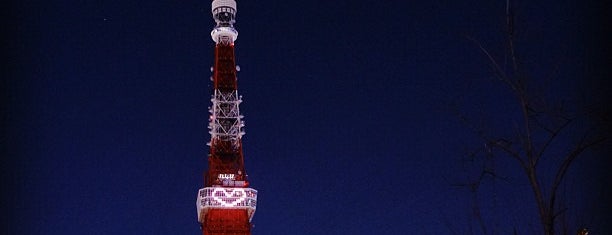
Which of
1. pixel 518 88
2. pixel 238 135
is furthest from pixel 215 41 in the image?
pixel 518 88

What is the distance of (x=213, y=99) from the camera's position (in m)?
43.3

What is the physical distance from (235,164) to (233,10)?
7748 mm

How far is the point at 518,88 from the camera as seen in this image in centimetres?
556

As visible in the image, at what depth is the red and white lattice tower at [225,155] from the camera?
42.1 metres

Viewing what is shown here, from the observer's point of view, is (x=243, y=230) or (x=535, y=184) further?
(x=243, y=230)

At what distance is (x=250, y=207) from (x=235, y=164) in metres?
2.27

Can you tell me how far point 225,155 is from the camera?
42906mm

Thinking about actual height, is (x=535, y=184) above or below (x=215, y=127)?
below

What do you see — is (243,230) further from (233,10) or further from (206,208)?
(233,10)

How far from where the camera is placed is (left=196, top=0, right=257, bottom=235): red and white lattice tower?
4212 centimetres

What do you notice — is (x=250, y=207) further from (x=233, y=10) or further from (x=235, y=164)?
(x=233, y=10)

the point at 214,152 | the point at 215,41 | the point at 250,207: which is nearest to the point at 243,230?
the point at 250,207

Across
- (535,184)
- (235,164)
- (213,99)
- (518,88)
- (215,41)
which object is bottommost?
(535,184)

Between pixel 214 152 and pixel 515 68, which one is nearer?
pixel 515 68
